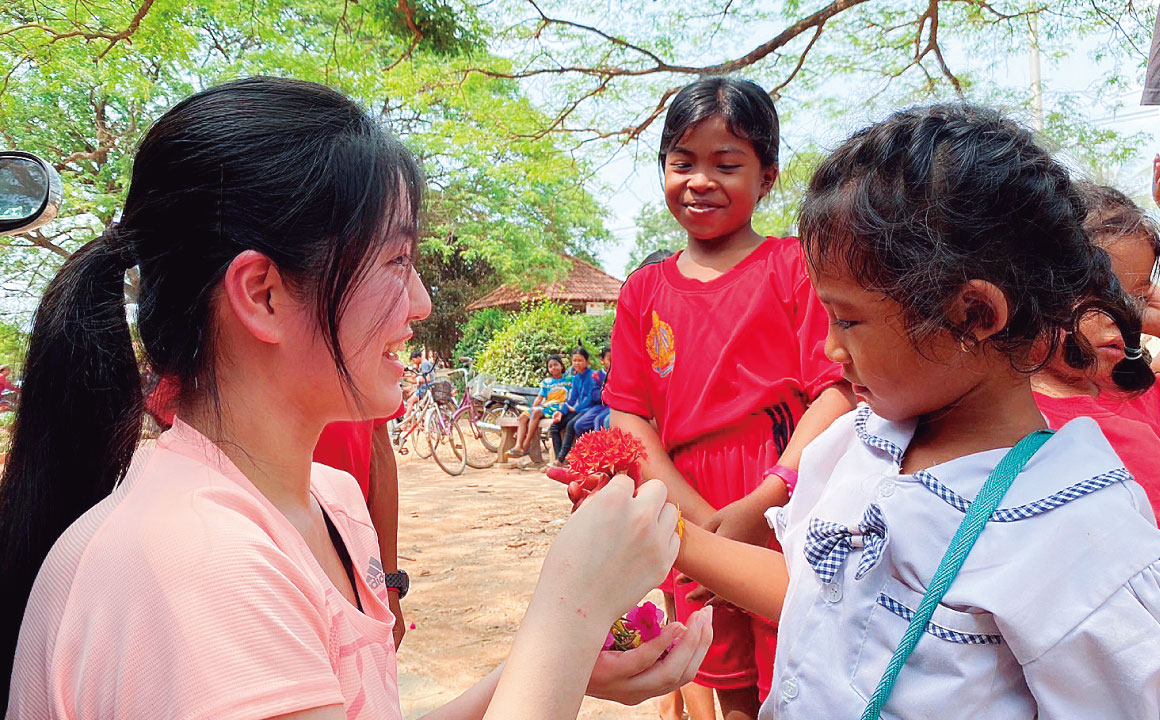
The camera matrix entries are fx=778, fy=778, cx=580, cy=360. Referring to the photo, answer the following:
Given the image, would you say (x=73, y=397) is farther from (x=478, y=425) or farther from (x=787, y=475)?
(x=478, y=425)

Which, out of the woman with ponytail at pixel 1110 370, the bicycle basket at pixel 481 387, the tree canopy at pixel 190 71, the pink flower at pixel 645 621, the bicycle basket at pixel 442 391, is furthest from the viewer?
the bicycle basket at pixel 481 387

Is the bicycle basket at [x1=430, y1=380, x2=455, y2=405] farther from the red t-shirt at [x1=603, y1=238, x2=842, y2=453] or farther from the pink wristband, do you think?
the pink wristband

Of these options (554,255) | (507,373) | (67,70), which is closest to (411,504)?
(67,70)

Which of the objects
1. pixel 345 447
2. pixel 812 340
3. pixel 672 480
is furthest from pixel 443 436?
pixel 812 340

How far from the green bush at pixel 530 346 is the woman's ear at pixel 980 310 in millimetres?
14597

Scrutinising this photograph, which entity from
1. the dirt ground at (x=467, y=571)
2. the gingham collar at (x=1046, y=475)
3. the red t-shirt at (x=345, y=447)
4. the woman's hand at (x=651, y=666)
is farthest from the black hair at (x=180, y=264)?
the dirt ground at (x=467, y=571)

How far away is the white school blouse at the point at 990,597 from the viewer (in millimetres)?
989

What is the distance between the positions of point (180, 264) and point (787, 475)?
1377 mm

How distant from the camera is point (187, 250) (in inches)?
42.7

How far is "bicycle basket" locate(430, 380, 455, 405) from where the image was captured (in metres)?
12.6

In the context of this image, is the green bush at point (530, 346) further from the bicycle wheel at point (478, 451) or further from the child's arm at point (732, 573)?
the child's arm at point (732, 573)

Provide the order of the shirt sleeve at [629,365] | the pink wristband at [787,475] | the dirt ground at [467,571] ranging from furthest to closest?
the dirt ground at [467,571] < the shirt sleeve at [629,365] < the pink wristband at [787,475]

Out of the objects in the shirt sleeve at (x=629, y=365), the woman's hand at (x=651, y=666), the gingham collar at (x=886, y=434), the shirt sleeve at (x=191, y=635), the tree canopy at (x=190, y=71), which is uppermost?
the tree canopy at (x=190, y=71)

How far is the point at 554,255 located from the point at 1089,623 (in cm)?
1984
